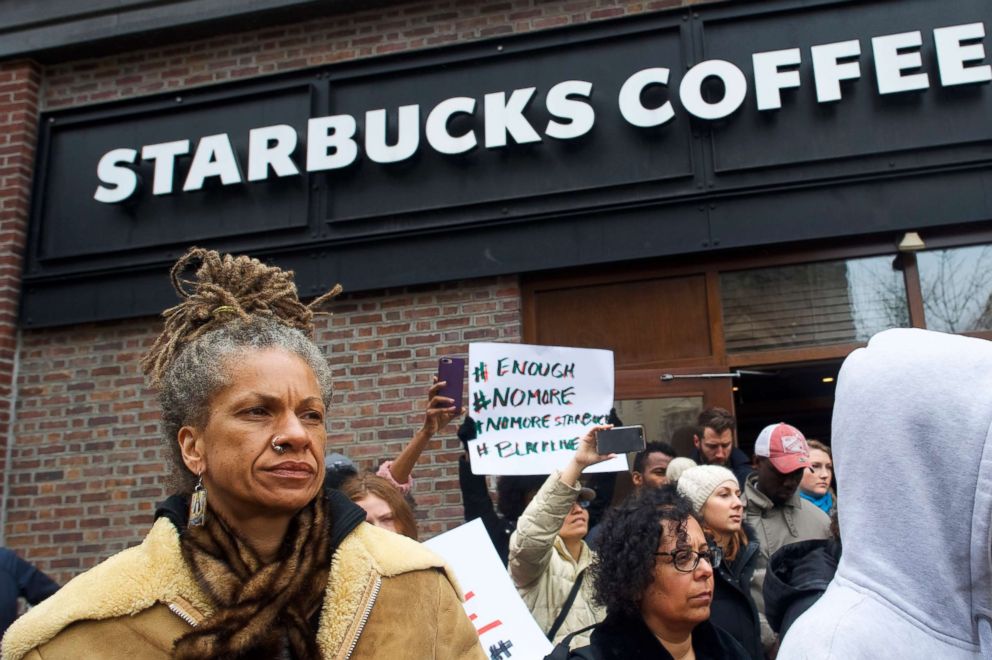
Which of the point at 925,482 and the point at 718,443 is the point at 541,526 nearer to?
the point at 718,443

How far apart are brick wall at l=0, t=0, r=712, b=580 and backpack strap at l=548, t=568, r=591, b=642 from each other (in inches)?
85.3

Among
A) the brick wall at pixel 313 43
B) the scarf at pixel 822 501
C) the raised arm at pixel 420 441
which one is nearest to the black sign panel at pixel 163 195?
the brick wall at pixel 313 43

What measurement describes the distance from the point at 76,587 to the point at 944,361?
5.20 feet

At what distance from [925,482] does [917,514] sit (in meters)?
0.05

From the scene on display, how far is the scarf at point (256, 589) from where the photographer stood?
1589 millimetres

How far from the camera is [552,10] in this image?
6.45 metres

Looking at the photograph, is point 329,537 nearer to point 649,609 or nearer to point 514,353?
point 649,609

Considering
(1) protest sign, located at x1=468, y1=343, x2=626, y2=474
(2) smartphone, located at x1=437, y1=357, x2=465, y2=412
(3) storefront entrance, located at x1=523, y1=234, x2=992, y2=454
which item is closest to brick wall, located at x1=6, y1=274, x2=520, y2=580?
(3) storefront entrance, located at x1=523, y1=234, x2=992, y2=454

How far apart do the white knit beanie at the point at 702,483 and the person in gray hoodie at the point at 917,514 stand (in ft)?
7.59

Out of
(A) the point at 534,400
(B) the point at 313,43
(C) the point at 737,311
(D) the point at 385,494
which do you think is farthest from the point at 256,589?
(B) the point at 313,43

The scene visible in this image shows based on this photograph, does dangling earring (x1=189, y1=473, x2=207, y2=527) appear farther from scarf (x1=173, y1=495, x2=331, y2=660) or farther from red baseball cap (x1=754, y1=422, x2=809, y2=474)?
red baseball cap (x1=754, y1=422, x2=809, y2=474)

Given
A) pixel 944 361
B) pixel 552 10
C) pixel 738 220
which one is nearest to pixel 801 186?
pixel 738 220

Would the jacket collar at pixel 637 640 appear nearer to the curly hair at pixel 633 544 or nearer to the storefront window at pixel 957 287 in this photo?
the curly hair at pixel 633 544

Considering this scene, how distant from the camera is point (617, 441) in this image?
3.53 m
